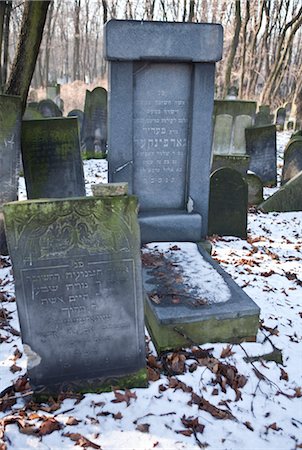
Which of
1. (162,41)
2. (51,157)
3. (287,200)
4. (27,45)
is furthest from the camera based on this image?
(287,200)

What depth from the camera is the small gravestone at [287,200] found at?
827 cm

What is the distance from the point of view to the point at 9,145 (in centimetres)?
523

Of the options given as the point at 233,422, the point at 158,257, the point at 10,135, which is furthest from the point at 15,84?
the point at 233,422

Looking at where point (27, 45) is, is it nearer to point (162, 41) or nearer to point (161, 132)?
point (162, 41)

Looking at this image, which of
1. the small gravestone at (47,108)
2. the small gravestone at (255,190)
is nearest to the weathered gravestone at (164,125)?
the small gravestone at (255,190)

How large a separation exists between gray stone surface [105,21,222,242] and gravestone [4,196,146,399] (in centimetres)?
252

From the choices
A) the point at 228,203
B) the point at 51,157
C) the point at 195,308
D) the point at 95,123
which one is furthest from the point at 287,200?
the point at 95,123

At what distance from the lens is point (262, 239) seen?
684cm

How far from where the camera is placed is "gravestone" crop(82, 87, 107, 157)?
43.3 ft

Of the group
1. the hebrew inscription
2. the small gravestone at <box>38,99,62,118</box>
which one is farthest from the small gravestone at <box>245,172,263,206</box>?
the small gravestone at <box>38,99,62,118</box>

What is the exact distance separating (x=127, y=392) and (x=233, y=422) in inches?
32.2

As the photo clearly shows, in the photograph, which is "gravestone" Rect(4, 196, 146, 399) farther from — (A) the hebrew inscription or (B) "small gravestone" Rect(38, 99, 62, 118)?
(B) "small gravestone" Rect(38, 99, 62, 118)

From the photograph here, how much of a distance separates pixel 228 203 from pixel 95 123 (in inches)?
316

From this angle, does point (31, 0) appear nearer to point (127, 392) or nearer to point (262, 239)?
point (262, 239)
